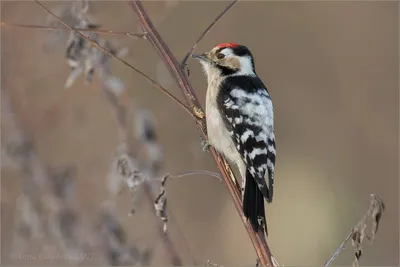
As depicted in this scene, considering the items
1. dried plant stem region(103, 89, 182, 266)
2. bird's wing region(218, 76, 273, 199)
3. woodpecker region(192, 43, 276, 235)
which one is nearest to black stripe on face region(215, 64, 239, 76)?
woodpecker region(192, 43, 276, 235)

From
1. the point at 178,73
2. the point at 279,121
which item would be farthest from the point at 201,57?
the point at 279,121

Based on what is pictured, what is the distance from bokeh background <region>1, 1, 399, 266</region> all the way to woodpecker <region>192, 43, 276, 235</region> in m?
0.76

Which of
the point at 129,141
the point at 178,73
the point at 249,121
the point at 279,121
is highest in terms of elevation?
the point at 178,73

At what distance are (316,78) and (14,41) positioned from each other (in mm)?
3048

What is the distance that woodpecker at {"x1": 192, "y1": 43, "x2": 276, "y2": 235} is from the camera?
2367 millimetres

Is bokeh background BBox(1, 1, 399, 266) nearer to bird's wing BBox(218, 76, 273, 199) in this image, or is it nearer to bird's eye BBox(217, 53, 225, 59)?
bird's eye BBox(217, 53, 225, 59)

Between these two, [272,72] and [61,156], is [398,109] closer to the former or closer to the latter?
[272,72]

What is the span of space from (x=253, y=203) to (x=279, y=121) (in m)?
3.34

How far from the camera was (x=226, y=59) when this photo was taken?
2883mm

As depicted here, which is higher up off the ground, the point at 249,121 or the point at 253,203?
the point at 249,121

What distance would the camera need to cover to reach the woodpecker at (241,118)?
237cm

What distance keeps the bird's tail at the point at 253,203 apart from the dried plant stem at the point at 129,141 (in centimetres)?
38

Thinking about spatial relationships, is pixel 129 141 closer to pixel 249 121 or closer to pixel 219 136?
pixel 219 136

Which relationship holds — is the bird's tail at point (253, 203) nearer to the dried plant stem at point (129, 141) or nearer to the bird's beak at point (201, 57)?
the dried plant stem at point (129, 141)
